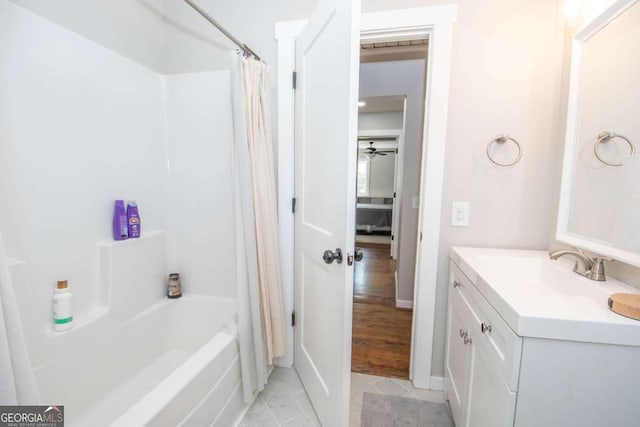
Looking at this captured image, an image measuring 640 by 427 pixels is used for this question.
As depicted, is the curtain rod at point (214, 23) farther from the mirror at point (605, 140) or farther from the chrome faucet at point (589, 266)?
the chrome faucet at point (589, 266)

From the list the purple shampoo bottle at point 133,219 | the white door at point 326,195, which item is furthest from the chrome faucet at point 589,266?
the purple shampoo bottle at point 133,219

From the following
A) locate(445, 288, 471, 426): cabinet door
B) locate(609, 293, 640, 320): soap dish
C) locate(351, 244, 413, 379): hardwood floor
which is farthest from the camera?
locate(351, 244, 413, 379): hardwood floor

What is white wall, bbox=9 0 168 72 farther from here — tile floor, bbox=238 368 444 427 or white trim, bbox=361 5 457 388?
tile floor, bbox=238 368 444 427

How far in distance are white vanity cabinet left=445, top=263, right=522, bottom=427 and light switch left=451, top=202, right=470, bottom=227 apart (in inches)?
9.4

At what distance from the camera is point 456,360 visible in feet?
4.52

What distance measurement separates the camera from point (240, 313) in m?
1.44

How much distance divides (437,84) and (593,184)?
836 millimetres

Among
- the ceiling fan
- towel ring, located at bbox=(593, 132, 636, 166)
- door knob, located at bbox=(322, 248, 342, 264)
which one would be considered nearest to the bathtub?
door knob, located at bbox=(322, 248, 342, 264)

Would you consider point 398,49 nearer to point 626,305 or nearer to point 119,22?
point 119,22

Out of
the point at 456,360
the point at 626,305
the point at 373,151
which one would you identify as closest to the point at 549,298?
the point at 626,305

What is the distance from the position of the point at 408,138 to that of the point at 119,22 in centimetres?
235

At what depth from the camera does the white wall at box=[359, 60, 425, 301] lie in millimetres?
2721

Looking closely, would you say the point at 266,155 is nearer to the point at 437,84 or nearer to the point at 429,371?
the point at 437,84

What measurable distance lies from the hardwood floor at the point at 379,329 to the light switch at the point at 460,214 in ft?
3.45
